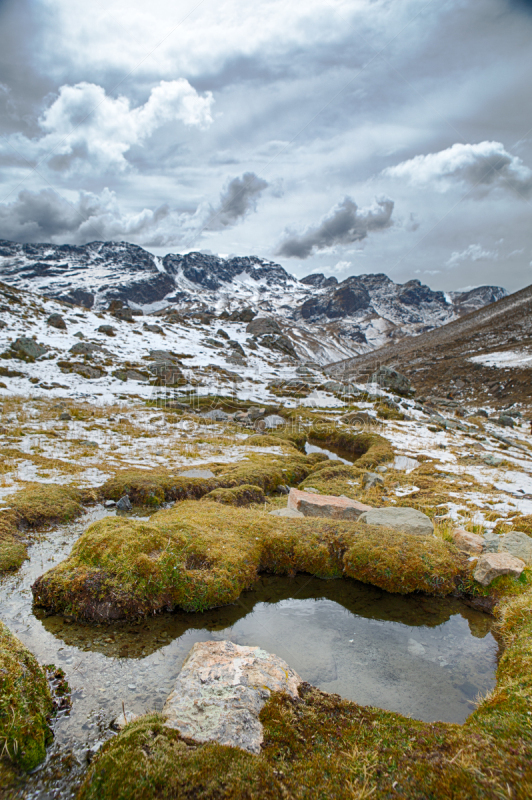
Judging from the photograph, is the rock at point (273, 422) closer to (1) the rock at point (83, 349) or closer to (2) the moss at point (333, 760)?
(2) the moss at point (333, 760)

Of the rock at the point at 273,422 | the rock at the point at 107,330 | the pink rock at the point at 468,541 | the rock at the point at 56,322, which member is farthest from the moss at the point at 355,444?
the rock at the point at 56,322

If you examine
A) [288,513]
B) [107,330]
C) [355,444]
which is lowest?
[355,444]

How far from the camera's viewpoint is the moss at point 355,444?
984 inches

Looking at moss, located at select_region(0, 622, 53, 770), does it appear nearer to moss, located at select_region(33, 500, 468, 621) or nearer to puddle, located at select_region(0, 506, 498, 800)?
puddle, located at select_region(0, 506, 498, 800)

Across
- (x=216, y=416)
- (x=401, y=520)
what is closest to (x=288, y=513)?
(x=401, y=520)

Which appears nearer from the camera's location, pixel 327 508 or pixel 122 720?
pixel 122 720

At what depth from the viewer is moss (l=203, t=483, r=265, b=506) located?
49.3 feet

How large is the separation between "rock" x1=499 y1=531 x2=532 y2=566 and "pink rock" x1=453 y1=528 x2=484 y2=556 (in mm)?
539

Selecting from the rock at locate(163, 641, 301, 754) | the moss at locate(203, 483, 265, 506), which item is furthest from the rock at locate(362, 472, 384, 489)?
the rock at locate(163, 641, 301, 754)

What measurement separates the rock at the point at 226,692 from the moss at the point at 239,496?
8.77 metres

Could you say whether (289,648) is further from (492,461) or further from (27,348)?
(27,348)

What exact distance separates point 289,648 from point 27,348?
6236cm

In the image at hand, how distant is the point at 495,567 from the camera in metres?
8.73

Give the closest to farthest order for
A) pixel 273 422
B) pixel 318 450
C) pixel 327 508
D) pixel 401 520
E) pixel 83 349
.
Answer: pixel 401 520, pixel 327 508, pixel 318 450, pixel 273 422, pixel 83 349
